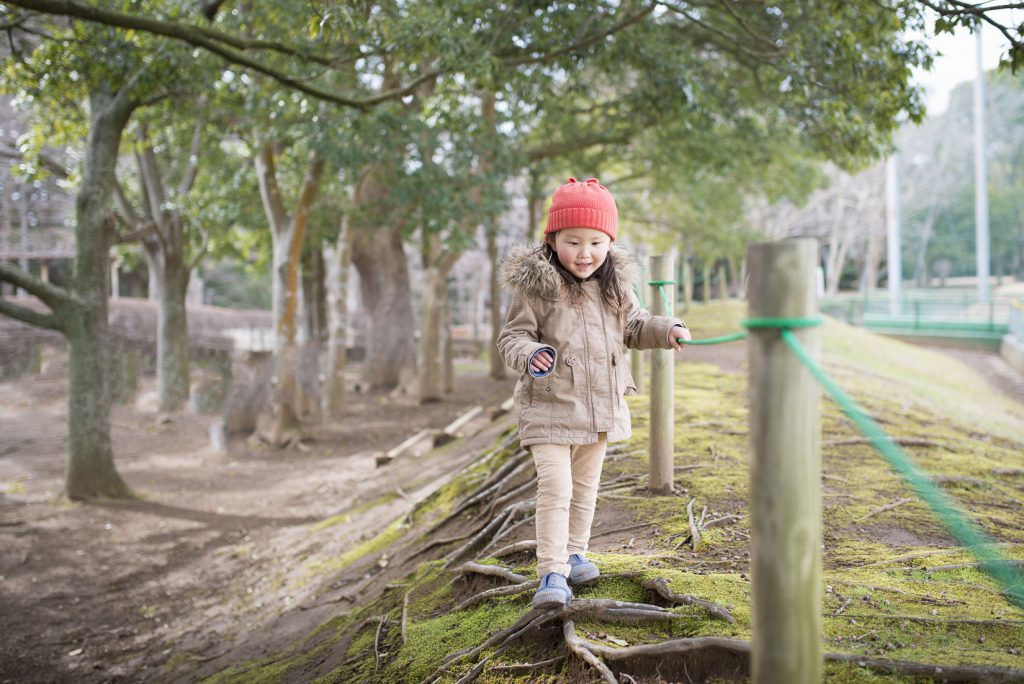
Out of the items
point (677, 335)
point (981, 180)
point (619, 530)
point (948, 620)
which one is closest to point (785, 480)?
point (677, 335)

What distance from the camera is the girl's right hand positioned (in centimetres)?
254

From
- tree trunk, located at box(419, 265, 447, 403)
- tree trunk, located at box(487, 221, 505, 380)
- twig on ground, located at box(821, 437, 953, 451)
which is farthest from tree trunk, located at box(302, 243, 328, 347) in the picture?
twig on ground, located at box(821, 437, 953, 451)

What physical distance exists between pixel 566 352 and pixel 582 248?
399 mm

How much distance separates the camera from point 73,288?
8367 mm

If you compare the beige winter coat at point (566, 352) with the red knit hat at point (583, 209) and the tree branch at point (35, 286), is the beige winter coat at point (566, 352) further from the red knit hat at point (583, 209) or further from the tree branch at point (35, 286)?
the tree branch at point (35, 286)

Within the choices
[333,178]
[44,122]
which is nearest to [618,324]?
[44,122]

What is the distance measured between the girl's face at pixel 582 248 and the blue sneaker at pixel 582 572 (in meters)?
1.20

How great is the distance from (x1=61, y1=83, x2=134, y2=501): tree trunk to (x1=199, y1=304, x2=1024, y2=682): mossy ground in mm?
4458

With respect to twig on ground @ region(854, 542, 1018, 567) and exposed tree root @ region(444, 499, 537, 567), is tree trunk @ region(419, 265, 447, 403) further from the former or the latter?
twig on ground @ region(854, 542, 1018, 567)

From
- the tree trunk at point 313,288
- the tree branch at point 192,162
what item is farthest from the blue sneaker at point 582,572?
the tree trunk at point 313,288

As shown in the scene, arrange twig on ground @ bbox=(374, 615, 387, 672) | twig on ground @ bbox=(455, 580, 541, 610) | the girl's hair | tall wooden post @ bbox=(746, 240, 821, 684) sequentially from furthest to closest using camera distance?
1. twig on ground @ bbox=(374, 615, 387, 672)
2. twig on ground @ bbox=(455, 580, 541, 610)
3. the girl's hair
4. tall wooden post @ bbox=(746, 240, 821, 684)

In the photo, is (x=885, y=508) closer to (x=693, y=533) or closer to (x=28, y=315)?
(x=693, y=533)

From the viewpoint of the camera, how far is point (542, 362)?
2.56 metres

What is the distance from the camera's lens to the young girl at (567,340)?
2.83 meters
